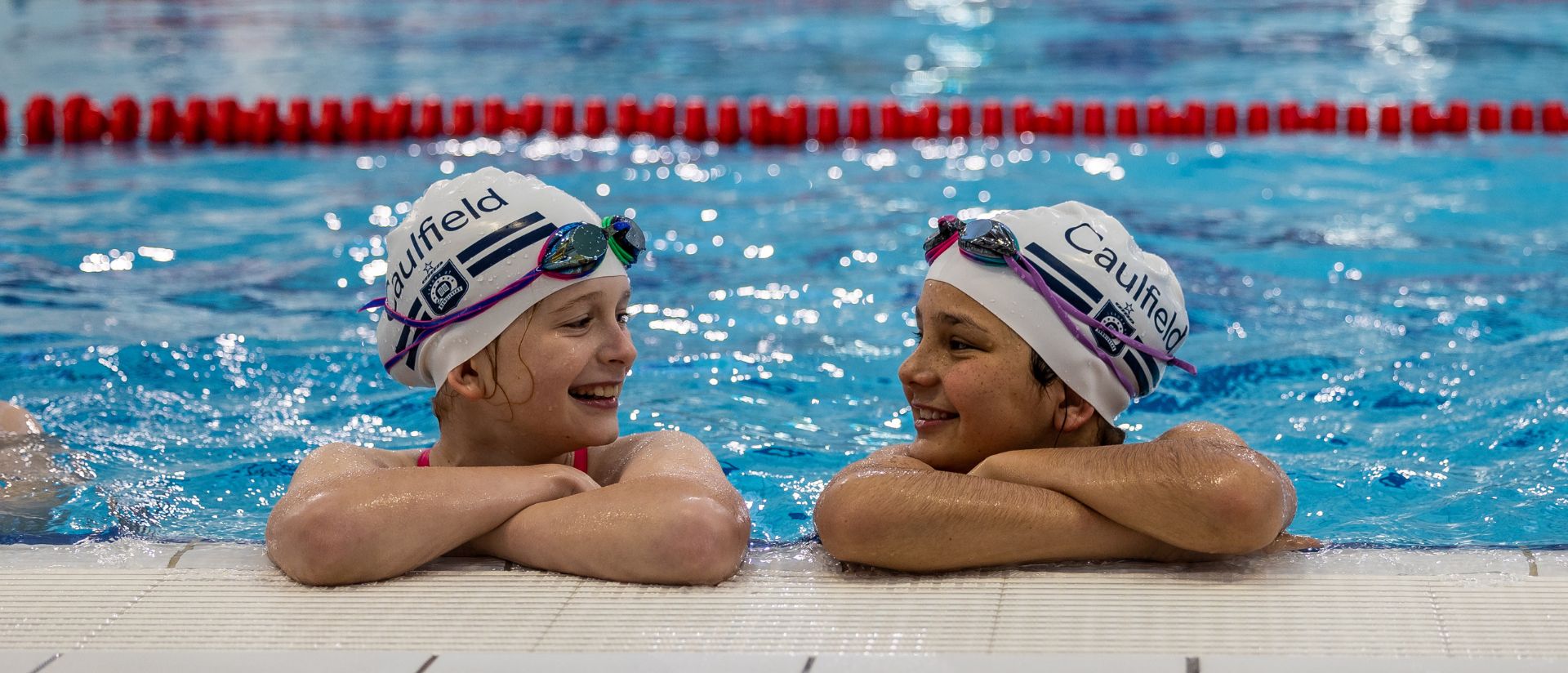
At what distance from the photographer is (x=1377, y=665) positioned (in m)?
2.38

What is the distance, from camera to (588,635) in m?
2.57

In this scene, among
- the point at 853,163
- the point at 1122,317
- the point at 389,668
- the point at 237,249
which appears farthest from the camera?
the point at 853,163

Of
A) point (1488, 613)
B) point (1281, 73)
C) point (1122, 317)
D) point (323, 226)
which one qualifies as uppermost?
point (1122, 317)

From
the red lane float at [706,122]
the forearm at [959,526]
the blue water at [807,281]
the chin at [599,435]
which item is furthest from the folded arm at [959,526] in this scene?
the red lane float at [706,122]

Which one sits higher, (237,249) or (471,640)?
(471,640)

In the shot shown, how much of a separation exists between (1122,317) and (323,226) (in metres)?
5.64

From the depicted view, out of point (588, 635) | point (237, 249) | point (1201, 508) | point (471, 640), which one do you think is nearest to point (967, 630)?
point (1201, 508)

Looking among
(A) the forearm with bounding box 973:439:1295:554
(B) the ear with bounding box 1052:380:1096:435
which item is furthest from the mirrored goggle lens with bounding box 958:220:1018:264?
(A) the forearm with bounding box 973:439:1295:554

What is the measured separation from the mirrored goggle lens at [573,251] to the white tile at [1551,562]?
1817mm

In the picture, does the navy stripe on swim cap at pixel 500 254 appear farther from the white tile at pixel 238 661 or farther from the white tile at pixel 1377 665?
the white tile at pixel 1377 665

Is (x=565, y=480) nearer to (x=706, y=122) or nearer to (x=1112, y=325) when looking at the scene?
(x=1112, y=325)

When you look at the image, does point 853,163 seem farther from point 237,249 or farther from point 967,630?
point 967,630

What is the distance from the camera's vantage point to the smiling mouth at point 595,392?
3.05 metres

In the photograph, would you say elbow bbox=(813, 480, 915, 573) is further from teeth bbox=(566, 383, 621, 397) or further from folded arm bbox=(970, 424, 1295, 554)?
teeth bbox=(566, 383, 621, 397)
